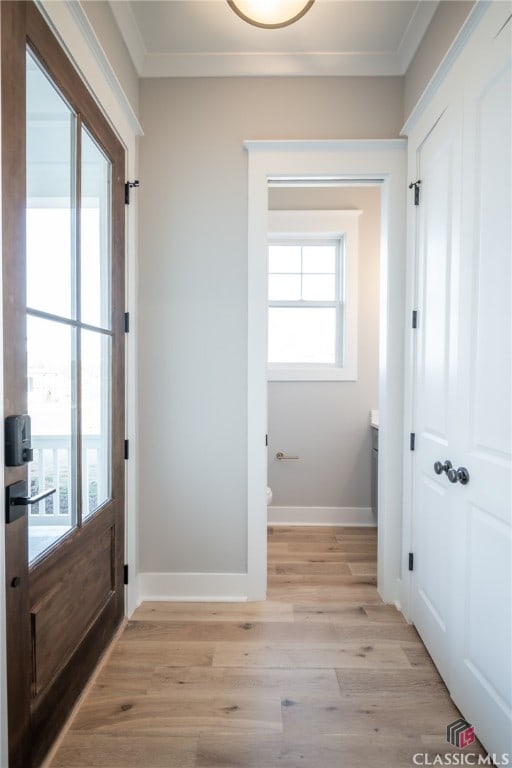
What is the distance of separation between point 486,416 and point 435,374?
0.45 metres

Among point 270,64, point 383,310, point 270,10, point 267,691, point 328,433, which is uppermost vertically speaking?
point 270,64

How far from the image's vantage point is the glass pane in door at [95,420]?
164cm

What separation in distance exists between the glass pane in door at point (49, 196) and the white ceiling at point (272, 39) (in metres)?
0.86

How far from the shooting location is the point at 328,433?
338 centimetres

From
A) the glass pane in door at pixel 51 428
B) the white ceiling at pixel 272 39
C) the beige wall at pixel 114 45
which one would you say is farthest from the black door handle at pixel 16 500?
the white ceiling at pixel 272 39

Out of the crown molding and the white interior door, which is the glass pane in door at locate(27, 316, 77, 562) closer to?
the white interior door

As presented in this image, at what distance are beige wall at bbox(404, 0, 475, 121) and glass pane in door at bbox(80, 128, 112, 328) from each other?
155 cm

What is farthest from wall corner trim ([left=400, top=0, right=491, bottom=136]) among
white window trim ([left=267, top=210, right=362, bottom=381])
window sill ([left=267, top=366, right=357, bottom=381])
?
window sill ([left=267, top=366, right=357, bottom=381])

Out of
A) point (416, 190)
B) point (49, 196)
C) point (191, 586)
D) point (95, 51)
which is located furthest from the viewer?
point (191, 586)

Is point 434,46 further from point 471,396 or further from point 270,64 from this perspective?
point 471,396

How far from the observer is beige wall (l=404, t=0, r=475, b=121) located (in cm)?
162

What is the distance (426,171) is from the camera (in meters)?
1.93

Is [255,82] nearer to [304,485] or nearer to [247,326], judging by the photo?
[247,326]

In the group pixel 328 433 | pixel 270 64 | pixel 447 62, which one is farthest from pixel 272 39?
pixel 328 433
